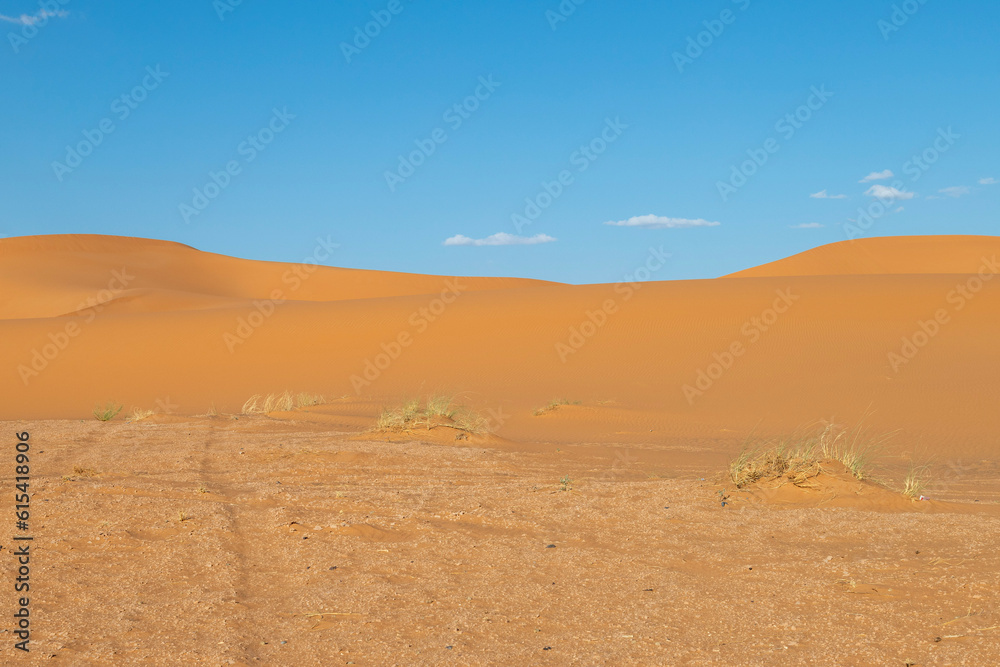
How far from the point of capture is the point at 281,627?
3.84 meters

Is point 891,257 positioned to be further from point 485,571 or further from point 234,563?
point 234,563

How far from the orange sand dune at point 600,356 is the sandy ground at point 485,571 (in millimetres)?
6613

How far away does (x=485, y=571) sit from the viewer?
4.78 metres

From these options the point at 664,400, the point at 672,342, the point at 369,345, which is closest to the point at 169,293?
the point at 369,345

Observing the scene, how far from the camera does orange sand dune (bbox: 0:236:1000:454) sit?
15414 mm

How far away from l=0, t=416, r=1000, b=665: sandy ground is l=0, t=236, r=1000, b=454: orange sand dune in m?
6.61

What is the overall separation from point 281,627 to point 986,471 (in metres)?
9.51

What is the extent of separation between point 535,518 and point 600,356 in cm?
1739

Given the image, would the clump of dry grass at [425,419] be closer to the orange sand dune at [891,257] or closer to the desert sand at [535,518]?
the desert sand at [535,518]

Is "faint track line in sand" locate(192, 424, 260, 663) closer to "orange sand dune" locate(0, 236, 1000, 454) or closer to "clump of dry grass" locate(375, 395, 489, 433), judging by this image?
"clump of dry grass" locate(375, 395, 489, 433)

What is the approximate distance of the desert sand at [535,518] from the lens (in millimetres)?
3762

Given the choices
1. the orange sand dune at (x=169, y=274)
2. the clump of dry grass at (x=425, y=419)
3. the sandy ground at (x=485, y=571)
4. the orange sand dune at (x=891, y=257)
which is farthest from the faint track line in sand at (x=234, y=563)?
the orange sand dune at (x=891, y=257)

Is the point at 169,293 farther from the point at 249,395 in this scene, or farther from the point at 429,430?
the point at 429,430

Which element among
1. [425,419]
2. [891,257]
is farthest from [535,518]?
[891,257]
